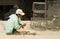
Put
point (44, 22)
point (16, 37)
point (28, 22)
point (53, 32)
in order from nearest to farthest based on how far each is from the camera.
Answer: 1. point (16, 37)
2. point (53, 32)
3. point (44, 22)
4. point (28, 22)

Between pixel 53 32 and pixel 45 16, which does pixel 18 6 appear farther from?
pixel 53 32

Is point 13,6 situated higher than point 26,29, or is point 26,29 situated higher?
point 13,6

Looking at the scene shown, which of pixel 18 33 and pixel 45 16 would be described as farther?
pixel 45 16

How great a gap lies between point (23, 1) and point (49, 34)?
1.21 meters

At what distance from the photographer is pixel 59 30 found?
12.5 feet

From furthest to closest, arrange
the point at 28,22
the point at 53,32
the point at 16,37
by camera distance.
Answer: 1. the point at 28,22
2. the point at 53,32
3. the point at 16,37

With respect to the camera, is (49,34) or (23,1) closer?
(49,34)

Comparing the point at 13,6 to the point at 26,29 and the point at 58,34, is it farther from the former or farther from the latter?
the point at 58,34

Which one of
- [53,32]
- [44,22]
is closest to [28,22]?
[44,22]

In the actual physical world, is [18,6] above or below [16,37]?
above

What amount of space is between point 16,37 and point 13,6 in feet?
4.09

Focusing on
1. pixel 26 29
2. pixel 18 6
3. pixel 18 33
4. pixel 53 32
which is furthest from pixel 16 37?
pixel 18 6

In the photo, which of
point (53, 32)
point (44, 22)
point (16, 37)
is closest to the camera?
point (16, 37)

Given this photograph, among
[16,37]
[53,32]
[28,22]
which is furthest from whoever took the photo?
[28,22]
